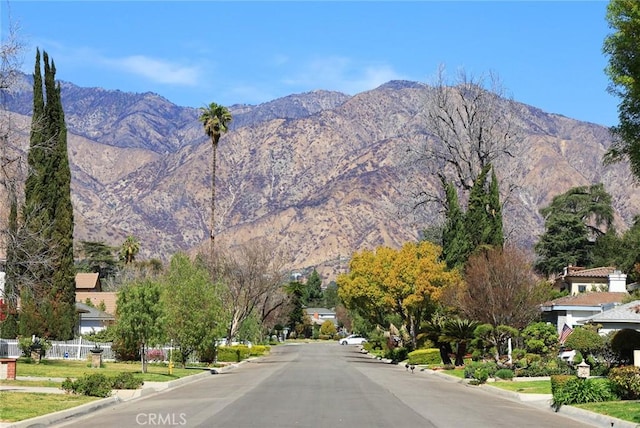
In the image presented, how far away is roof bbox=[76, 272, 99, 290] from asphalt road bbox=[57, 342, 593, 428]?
2429 inches

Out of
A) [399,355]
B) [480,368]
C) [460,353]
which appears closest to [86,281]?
[399,355]

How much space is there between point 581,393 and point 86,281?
76.3 metres

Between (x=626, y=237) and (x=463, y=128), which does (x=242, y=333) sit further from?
(x=626, y=237)

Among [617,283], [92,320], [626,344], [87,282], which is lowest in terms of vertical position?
[626,344]

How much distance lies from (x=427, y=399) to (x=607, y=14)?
1335cm

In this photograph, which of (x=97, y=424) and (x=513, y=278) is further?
(x=513, y=278)

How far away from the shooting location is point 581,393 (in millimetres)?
27141

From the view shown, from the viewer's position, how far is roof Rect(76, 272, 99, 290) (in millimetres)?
95075

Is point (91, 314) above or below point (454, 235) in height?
below

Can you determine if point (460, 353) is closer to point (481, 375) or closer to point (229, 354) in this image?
point (481, 375)

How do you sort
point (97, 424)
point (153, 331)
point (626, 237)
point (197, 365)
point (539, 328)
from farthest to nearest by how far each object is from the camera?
1. point (626, 237)
2. point (197, 365)
3. point (539, 328)
4. point (153, 331)
5. point (97, 424)

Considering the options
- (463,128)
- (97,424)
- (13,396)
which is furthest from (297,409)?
(463,128)

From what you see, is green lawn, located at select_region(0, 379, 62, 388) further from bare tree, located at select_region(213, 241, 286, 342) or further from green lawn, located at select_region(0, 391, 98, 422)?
bare tree, located at select_region(213, 241, 286, 342)

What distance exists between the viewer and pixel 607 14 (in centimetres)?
2819
